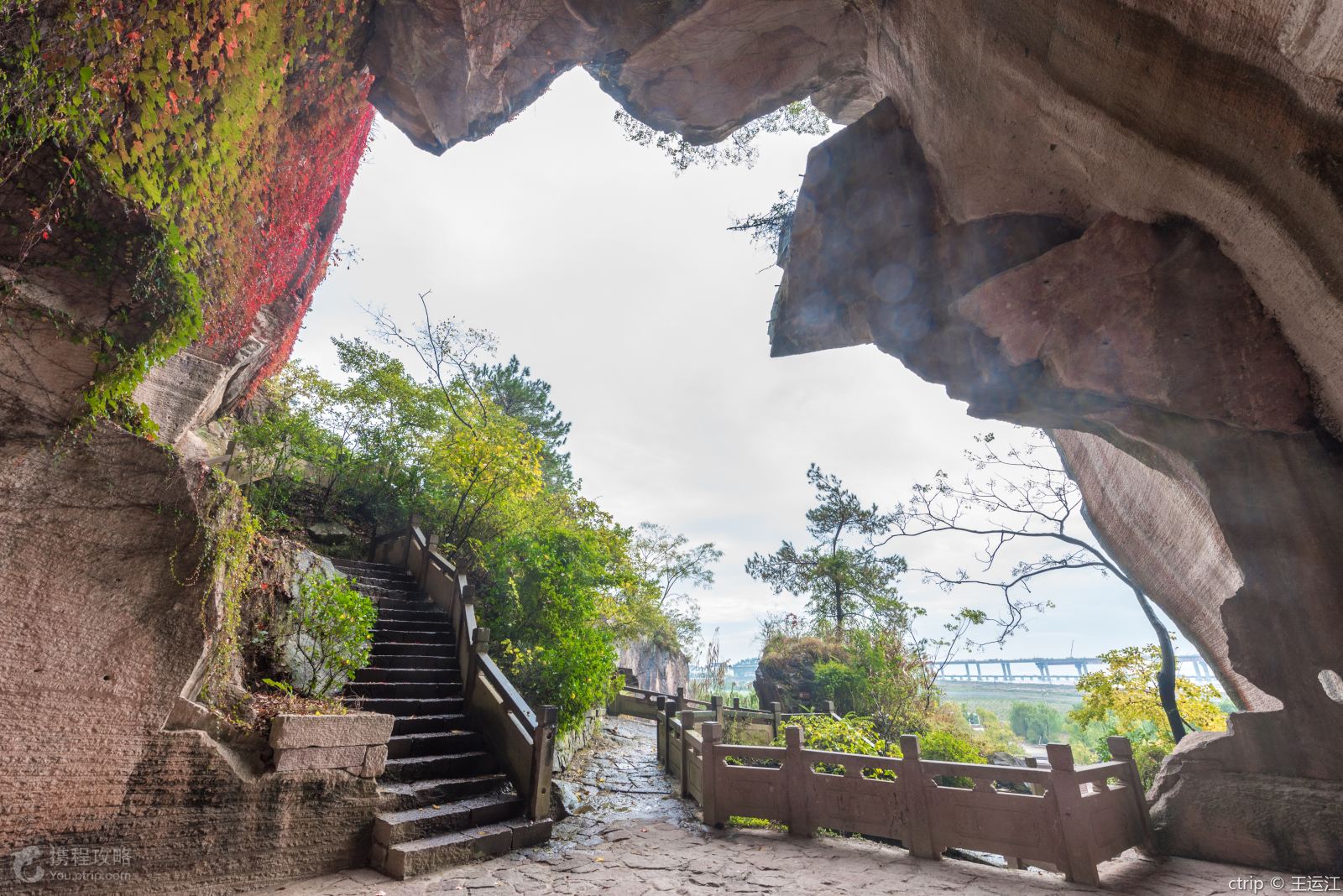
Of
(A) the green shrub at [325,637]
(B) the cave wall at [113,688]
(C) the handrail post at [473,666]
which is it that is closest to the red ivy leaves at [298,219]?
(B) the cave wall at [113,688]

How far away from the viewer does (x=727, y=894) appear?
177 inches

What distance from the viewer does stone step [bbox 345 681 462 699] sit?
6.65 meters

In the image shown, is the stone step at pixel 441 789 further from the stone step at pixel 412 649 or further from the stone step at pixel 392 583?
the stone step at pixel 392 583

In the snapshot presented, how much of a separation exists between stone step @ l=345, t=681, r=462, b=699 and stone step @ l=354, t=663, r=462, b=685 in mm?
73

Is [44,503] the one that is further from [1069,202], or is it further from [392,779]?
[1069,202]

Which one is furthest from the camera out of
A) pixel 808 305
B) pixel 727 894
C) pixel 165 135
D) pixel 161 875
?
pixel 808 305

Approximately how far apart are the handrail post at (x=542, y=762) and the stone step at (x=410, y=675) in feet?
6.98

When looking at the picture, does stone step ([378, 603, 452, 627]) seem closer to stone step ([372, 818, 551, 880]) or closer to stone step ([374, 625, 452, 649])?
stone step ([374, 625, 452, 649])

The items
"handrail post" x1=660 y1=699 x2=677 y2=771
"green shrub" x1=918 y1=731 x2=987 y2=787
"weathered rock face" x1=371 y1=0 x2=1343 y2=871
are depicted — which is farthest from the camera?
"green shrub" x1=918 y1=731 x2=987 y2=787

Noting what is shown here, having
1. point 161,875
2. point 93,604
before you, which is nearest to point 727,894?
point 161,875

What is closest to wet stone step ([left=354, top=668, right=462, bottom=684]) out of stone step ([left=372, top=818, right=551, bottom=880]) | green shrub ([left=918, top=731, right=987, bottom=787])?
stone step ([left=372, top=818, right=551, bottom=880])

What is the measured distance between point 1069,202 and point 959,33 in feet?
6.67

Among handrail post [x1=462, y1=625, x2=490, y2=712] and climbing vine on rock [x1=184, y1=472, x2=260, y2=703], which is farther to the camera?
handrail post [x1=462, y1=625, x2=490, y2=712]

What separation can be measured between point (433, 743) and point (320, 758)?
6.10 feet
